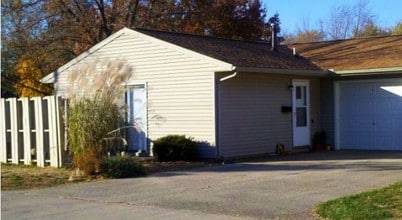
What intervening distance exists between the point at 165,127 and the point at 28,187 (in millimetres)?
5992

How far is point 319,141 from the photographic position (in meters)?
20.9

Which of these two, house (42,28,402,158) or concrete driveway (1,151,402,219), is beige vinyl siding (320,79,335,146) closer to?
house (42,28,402,158)

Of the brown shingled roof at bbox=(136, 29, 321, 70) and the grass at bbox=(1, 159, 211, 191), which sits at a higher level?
the brown shingled roof at bbox=(136, 29, 321, 70)

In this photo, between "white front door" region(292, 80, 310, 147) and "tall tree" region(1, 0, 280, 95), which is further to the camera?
"tall tree" region(1, 0, 280, 95)

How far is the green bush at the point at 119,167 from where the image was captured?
14352mm

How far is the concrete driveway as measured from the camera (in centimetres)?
982

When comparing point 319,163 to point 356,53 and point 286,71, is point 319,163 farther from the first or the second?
point 356,53

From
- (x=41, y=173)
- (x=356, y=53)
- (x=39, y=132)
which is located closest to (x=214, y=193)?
(x=41, y=173)

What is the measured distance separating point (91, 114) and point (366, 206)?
7248 millimetres

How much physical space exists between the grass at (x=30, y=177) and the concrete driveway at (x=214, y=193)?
2.50 ft

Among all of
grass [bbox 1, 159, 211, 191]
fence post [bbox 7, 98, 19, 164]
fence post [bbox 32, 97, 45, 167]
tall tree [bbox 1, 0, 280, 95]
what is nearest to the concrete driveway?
grass [bbox 1, 159, 211, 191]

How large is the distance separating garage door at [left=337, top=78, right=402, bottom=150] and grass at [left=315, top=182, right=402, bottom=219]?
917 cm

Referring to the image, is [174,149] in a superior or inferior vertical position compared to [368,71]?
inferior

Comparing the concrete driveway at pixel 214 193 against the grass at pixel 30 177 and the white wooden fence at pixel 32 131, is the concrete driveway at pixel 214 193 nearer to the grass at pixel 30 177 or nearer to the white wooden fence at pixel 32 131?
the grass at pixel 30 177
